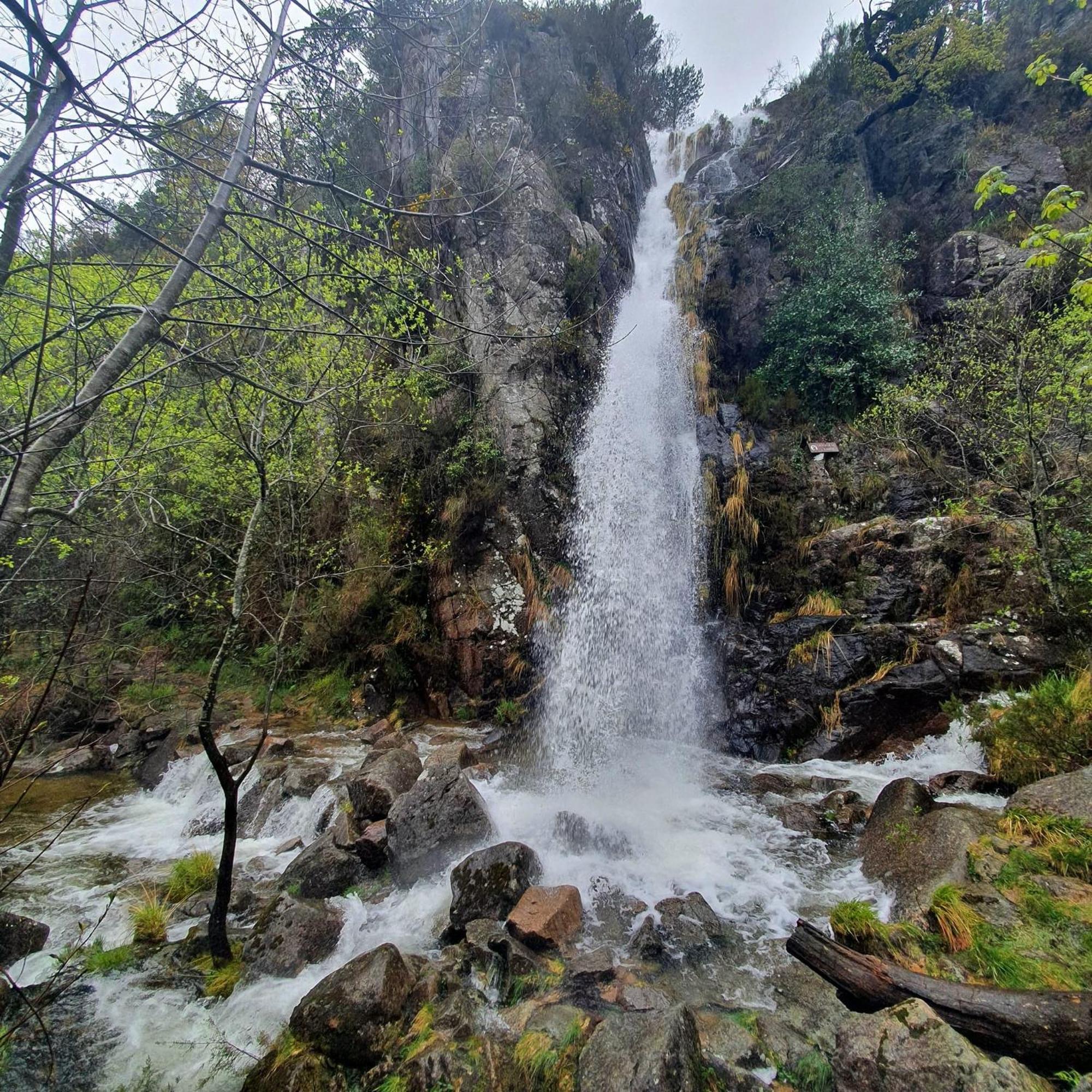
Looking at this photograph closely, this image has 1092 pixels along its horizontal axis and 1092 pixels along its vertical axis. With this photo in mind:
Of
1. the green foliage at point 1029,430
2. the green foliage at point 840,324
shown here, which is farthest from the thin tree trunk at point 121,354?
the green foliage at point 840,324

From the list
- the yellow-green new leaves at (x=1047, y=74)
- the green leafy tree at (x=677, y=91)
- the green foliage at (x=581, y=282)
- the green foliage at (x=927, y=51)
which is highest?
the green leafy tree at (x=677, y=91)

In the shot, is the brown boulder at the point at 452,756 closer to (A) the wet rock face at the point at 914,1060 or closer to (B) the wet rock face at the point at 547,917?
(B) the wet rock face at the point at 547,917

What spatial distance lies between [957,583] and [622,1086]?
27.0ft

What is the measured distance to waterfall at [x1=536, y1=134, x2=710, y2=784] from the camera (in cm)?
910

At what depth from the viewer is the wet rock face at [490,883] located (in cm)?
448

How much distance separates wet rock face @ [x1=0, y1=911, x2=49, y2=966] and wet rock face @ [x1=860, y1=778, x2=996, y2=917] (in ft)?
21.8

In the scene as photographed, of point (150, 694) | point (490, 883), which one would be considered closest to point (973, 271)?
point (490, 883)

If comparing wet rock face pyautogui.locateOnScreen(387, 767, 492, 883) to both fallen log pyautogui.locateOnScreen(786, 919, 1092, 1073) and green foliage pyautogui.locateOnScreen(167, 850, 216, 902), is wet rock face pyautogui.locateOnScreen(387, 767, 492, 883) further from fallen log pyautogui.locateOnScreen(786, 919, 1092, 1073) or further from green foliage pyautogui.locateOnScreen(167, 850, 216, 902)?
fallen log pyautogui.locateOnScreen(786, 919, 1092, 1073)

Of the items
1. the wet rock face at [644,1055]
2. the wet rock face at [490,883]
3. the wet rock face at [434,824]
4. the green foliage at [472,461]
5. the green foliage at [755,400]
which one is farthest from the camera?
the green foliage at [755,400]

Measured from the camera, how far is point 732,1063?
9.88 feet

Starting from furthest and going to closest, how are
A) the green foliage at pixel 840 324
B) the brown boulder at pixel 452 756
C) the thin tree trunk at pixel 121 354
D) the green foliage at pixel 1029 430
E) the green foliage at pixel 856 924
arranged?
the green foliage at pixel 840 324
the brown boulder at pixel 452 756
the green foliage at pixel 1029 430
the green foliage at pixel 856 924
the thin tree trunk at pixel 121 354

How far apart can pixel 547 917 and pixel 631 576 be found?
7.06 meters

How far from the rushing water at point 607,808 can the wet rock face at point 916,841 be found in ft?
1.05

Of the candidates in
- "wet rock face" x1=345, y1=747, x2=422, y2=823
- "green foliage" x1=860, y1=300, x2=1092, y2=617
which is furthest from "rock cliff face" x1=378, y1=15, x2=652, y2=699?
"green foliage" x1=860, y1=300, x2=1092, y2=617
